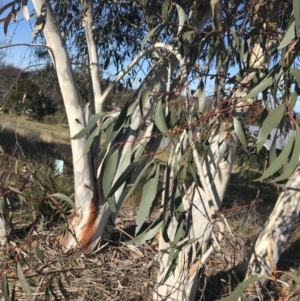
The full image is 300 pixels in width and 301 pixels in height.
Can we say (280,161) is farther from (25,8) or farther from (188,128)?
(25,8)

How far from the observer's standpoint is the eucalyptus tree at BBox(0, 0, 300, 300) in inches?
74.2

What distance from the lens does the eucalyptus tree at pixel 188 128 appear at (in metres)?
1.89

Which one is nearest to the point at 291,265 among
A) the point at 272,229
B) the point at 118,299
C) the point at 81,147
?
the point at 272,229

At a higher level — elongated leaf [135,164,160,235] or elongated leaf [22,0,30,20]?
elongated leaf [22,0,30,20]

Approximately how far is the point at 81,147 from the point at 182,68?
3.66 ft

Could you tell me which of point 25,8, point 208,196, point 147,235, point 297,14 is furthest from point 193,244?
point 25,8

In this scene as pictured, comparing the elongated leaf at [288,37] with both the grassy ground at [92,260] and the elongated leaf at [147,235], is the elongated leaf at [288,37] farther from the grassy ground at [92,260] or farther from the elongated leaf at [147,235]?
the elongated leaf at [147,235]

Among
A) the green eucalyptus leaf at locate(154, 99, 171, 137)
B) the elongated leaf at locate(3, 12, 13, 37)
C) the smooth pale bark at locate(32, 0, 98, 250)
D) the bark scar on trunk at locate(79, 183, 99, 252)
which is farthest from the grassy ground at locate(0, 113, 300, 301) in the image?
the elongated leaf at locate(3, 12, 13, 37)

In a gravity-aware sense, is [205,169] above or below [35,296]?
above

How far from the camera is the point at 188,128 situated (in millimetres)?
2129

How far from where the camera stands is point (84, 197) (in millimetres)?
3449

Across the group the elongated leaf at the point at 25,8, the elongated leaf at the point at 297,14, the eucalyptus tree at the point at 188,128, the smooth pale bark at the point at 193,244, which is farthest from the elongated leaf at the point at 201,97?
the elongated leaf at the point at 25,8

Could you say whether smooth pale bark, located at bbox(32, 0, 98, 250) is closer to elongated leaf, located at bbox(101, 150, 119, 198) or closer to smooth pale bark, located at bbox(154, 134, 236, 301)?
smooth pale bark, located at bbox(154, 134, 236, 301)

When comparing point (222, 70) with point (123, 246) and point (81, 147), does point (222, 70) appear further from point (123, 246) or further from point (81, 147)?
point (123, 246)
